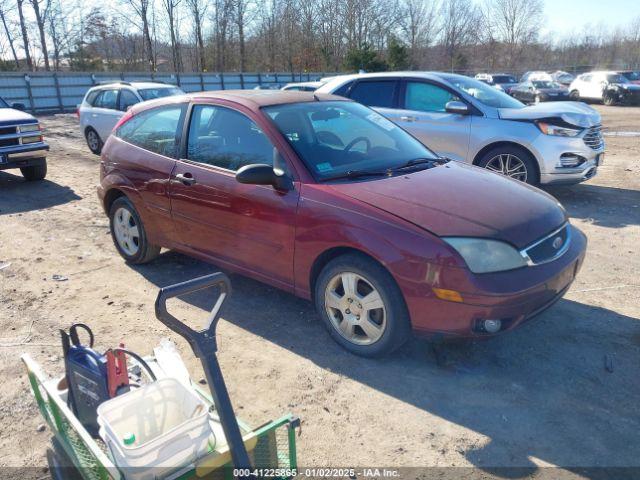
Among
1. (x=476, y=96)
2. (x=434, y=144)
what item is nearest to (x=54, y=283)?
(x=434, y=144)

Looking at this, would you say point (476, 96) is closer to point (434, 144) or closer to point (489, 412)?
point (434, 144)

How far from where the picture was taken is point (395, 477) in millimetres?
2551

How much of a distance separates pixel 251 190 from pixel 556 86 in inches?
1132

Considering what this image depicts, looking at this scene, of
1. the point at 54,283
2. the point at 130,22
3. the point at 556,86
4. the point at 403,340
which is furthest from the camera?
the point at 130,22

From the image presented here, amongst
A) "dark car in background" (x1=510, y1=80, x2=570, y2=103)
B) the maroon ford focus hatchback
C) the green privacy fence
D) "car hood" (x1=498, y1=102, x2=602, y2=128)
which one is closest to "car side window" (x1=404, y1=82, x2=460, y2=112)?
"car hood" (x1=498, y1=102, x2=602, y2=128)

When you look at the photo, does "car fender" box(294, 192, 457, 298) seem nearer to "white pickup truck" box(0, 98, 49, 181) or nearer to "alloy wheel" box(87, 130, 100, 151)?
"white pickup truck" box(0, 98, 49, 181)

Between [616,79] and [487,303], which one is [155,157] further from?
[616,79]

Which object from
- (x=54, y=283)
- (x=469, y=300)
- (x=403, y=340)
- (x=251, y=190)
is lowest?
(x=54, y=283)

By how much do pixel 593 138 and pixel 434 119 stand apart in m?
2.22

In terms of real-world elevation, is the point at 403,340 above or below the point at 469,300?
below

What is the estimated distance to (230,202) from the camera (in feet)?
13.1

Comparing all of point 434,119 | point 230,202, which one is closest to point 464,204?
point 230,202

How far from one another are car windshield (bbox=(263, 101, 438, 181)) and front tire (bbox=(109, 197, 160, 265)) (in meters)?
1.88

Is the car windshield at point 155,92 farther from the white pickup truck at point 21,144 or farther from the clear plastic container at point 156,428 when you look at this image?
the clear plastic container at point 156,428
